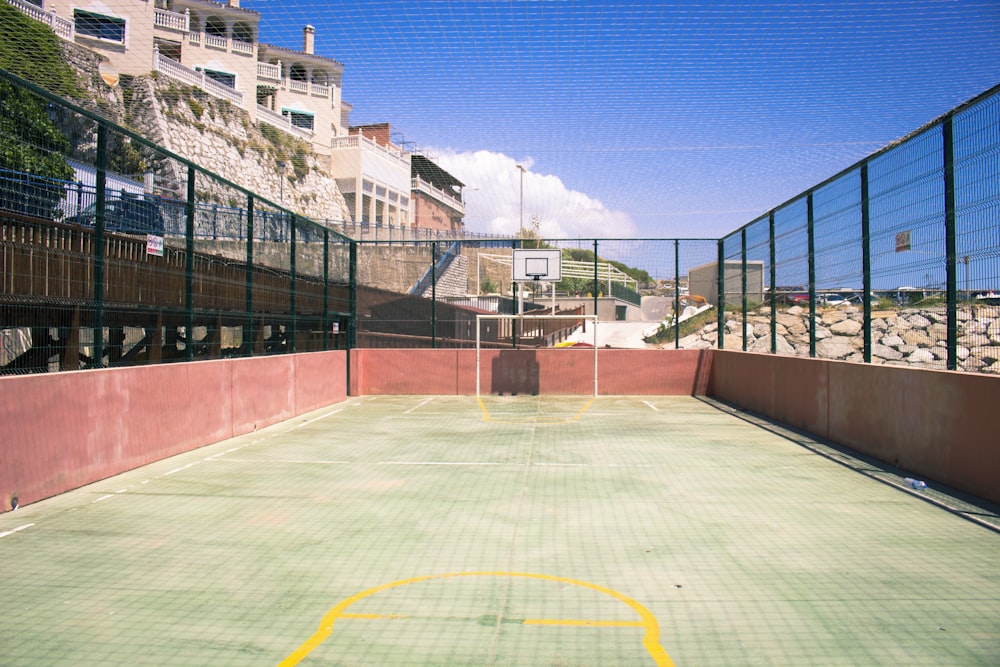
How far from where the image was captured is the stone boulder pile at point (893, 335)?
6.72 meters

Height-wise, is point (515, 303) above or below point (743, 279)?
below

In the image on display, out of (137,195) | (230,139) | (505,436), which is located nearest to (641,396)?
(505,436)

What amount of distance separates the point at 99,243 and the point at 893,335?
936cm

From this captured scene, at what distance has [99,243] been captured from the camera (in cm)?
752

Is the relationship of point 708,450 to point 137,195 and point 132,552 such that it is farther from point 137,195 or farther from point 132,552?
point 137,195

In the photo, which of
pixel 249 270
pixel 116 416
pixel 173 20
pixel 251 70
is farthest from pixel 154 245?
pixel 251 70

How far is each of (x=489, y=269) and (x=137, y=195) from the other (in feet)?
58.7

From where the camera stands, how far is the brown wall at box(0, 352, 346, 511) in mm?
6148

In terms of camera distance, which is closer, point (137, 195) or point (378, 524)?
point (378, 524)

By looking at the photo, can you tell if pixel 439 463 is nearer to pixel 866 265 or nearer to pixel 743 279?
pixel 866 265

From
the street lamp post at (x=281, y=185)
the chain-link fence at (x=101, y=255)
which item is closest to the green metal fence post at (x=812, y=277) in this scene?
the chain-link fence at (x=101, y=255)

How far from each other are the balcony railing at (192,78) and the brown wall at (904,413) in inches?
1605

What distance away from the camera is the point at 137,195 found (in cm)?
895

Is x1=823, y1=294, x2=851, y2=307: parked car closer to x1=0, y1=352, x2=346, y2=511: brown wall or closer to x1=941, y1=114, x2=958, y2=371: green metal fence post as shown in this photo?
x1=941, y1=114, x2=958, y2=371: green metal fence post
